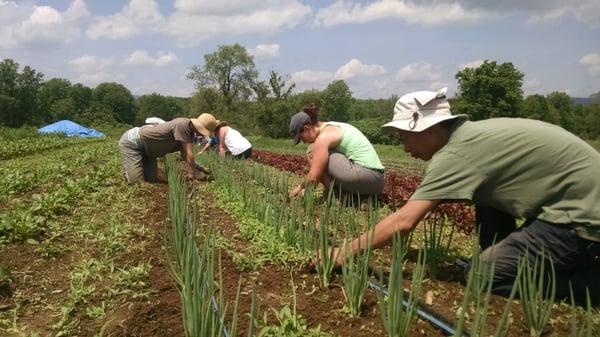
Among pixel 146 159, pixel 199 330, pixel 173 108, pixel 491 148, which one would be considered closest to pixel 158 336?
pixel 199 330

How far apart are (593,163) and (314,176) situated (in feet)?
7.85

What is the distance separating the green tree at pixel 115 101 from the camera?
73.7m

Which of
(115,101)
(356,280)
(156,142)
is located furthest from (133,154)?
(115,101)

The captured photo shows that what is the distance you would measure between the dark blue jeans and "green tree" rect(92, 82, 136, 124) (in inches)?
3006

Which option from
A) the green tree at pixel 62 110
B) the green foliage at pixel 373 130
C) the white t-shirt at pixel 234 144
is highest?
the white t-shirt at pixel 234 144

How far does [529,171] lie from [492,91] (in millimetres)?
40347

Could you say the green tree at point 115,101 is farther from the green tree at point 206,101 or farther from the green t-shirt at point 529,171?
the green t-shirt at point 529,171

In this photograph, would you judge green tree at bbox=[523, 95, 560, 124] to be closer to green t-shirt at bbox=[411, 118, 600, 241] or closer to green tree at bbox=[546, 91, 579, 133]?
green tree at bbox=[546, 91, 579, 133]

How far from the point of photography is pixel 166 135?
618 cm

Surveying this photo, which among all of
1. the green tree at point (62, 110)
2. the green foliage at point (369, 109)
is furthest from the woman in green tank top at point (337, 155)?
the green tree at point (62, 110)

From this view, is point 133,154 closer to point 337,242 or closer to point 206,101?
point 337,242

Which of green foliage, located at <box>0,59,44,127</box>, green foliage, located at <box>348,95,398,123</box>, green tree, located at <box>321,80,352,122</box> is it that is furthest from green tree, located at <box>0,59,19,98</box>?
green foliage, located at <box>348,95,398,123</box>

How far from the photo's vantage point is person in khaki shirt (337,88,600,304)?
2.16 meters

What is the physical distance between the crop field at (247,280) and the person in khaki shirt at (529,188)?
15cm
